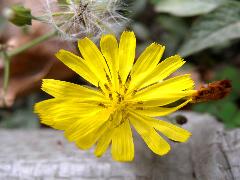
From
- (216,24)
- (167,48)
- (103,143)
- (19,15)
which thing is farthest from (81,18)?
(167,48)

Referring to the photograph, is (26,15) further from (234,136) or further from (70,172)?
(234,136)

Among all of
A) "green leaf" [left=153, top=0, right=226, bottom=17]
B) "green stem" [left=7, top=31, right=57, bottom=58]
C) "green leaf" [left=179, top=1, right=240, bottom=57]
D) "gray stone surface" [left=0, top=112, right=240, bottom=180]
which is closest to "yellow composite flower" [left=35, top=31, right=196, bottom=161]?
"gray stone surface" [left=0, top=112, right=240, bottom=180]

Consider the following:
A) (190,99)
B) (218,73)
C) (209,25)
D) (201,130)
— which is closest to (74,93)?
(190,99)

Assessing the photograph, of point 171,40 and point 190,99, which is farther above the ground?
point 171,40

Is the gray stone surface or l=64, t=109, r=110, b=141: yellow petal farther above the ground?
l=64, t=109, r=110, b=141: yellow petal

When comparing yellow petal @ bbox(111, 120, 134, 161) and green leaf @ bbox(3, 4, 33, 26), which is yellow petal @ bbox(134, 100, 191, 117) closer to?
yellow petal @ bbox(111, 120, 134, 161)

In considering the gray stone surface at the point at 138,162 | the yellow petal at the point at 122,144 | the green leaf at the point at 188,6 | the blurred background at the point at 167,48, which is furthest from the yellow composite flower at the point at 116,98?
the green leaf at the point at 188,6
